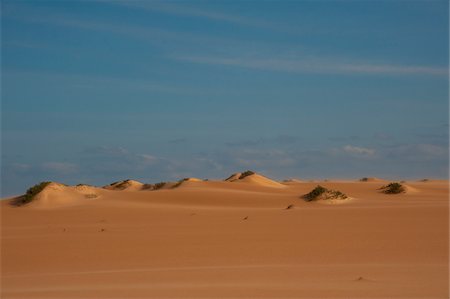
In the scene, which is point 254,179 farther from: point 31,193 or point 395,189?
point 31,193

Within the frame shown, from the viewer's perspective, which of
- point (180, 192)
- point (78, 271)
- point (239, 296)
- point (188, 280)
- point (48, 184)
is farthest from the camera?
point (180, 192)

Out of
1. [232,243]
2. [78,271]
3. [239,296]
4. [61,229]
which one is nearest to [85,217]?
[61,229]

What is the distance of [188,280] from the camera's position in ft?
36.1

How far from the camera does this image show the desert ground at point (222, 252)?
10.0 m

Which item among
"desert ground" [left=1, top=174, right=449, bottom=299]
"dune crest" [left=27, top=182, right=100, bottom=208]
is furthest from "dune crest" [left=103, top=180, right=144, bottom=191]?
"desert ground" [left=1, top=174, right=449, bottom=299]

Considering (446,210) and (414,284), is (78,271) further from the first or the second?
(446,210)

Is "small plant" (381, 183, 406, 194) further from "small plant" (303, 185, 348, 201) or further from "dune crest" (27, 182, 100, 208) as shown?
"dune crest" (27, 182, 100, 208)

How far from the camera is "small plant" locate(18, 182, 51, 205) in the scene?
30.4 metres

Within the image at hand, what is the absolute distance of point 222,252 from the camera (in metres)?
15.0

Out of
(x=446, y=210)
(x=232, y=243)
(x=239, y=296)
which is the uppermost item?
(x=446, y=210)

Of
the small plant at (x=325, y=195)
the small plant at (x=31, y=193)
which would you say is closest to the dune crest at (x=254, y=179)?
the small plant at (x=325, y=195)

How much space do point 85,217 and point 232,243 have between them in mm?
10720

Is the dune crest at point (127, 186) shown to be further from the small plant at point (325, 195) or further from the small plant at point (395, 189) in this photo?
the small plant at point (325, 195)

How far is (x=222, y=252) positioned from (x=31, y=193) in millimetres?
18557
